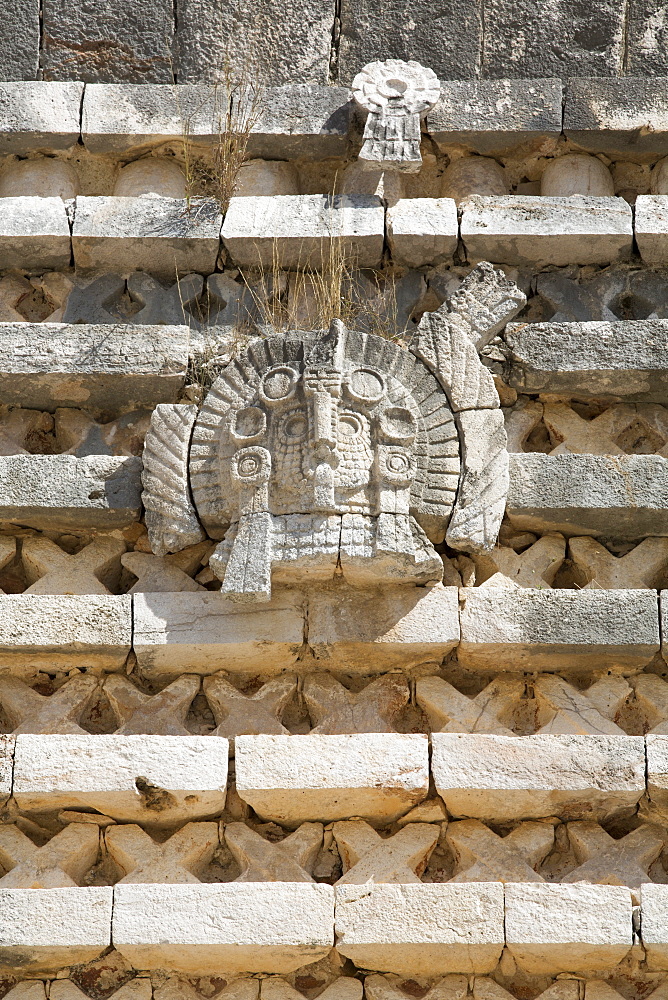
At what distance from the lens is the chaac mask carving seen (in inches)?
195

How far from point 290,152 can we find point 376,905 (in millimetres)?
3068

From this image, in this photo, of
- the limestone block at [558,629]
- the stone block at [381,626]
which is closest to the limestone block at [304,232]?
the stone block at [381,626]

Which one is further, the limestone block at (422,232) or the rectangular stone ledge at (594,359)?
the limestone block at (422,232)

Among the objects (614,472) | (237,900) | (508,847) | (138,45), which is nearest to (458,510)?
(614,472)

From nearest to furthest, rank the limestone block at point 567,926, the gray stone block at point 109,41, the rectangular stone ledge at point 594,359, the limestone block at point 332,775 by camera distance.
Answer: the limestone block at point 567,926 → the limestone block at point 332,775 → the rectangular stone ledge at point 594,359 → the gray stone block at point 109,41

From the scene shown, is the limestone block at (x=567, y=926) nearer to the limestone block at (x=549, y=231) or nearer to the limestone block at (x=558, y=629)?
the limestone block at (x=558, y=629)

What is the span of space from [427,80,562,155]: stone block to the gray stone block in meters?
1.20

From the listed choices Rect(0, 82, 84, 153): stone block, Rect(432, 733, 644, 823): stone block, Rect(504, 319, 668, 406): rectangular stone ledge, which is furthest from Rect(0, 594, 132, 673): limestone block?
Rect(0, 82, 84, 153): stone block

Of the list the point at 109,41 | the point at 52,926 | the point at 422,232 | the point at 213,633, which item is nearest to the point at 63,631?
the point at 213,633

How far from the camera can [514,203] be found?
228 inches

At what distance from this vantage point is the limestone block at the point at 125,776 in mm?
4766

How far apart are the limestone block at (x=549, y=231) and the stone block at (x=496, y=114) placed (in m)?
0.33

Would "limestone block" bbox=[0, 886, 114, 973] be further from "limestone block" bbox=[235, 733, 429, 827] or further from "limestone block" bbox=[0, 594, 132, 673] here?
"limestone block" bbox=[0, 594, 132, 673]

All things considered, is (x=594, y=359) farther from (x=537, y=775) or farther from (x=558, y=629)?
(x=537, y=775)
